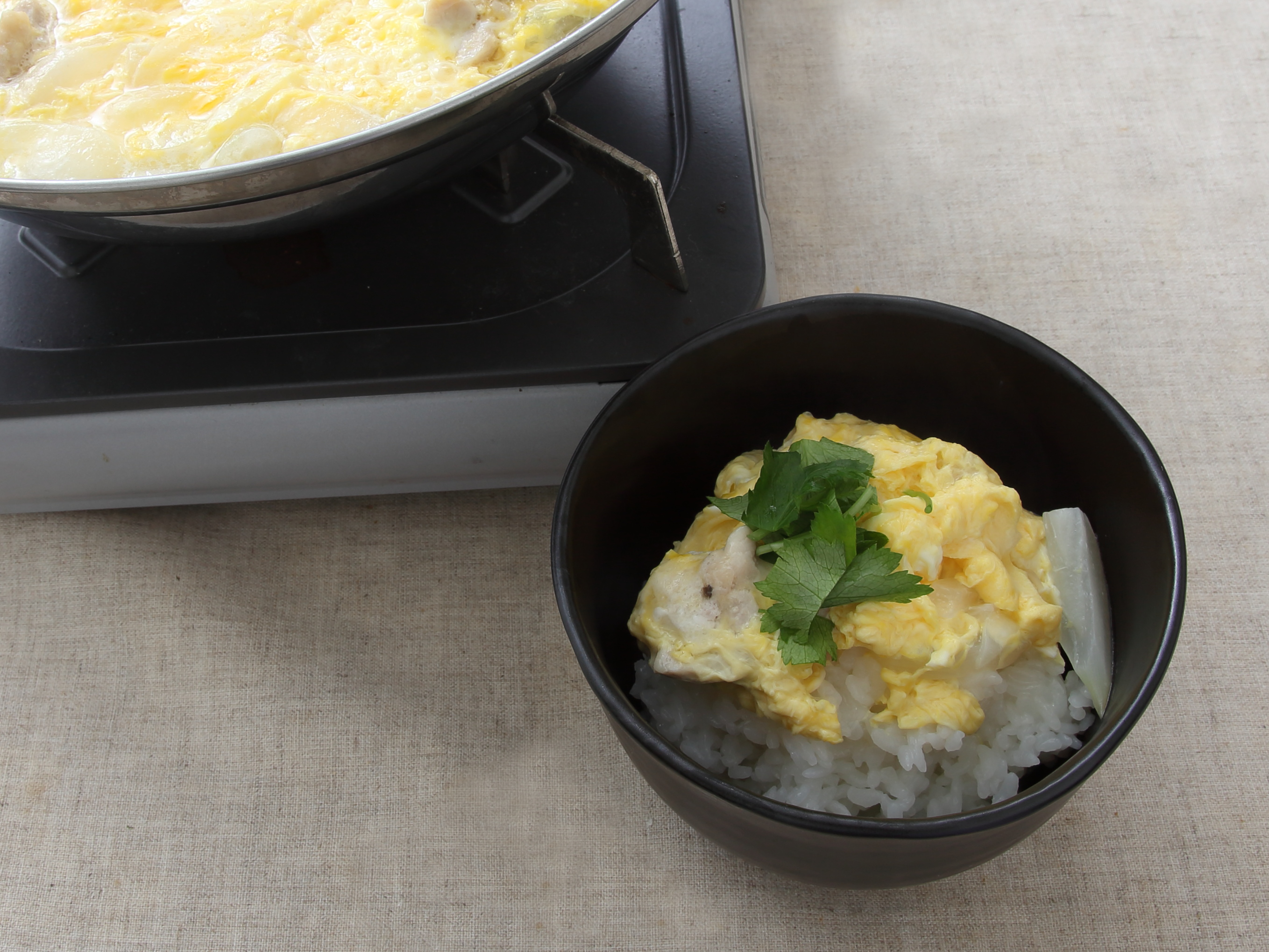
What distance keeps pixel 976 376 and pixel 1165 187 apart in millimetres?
719

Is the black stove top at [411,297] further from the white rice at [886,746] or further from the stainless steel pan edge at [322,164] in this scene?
the white rice at [886,746]

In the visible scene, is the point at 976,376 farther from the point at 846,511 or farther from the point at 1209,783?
the point at 1209,783

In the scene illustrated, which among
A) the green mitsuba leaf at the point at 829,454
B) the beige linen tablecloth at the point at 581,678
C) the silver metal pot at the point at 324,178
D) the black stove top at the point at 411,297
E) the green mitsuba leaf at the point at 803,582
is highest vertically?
the silver metal pot at the point at 324,178

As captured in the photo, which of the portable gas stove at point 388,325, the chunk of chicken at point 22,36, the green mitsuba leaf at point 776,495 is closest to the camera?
the green mitsuba leaf at point 776,495

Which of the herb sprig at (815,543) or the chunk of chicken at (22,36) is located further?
the chunk of chicken at (22,36)

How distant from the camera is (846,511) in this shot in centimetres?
96

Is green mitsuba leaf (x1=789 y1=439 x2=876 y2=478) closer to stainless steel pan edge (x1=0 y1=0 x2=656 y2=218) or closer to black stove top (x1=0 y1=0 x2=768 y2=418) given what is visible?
black stove top (x1=0 y1=0 x2=768 y2=418)

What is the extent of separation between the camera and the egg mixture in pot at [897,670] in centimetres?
92

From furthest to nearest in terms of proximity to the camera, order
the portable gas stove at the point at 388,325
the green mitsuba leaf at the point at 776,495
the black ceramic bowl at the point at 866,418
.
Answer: the portable gas stove at the point at 388,325 < the green mitsuba leaf at the point at 776,495 < the black ceramic bowl at the point at 866,418

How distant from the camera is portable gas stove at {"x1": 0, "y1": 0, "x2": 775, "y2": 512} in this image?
3.81 feet

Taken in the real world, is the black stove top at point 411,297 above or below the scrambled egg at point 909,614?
above


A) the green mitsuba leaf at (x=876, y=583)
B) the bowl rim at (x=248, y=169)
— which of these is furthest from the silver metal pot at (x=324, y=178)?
the green mitsuba leaf at (x=876, y=583)

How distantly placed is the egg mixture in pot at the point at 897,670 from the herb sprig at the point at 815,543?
15 mm

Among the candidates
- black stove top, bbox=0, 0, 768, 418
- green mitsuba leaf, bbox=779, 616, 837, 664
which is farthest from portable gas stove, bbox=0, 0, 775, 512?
green mitsuba leaf, bbox=779, 616, 837, 664
